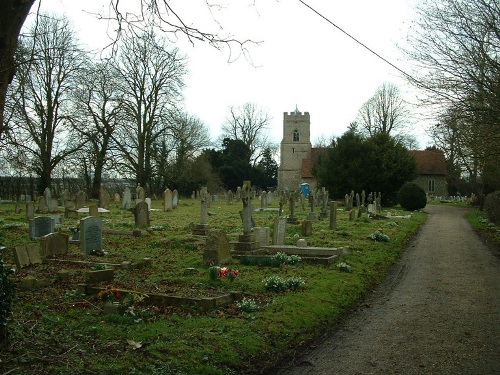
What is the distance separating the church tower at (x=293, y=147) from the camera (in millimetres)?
80938

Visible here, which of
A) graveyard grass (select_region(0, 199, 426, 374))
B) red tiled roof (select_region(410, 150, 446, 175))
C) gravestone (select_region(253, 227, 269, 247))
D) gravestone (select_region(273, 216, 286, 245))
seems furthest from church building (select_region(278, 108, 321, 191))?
graveyard grass (select_region(0, 199, 426, 374))

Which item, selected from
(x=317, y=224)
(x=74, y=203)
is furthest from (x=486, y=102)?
(x=74, y=203)

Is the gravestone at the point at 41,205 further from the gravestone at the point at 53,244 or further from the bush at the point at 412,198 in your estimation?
the bush at the point at 412,198

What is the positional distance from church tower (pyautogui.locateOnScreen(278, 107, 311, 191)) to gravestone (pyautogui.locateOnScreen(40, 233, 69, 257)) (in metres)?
67.6

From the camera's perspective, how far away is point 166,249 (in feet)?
49.3

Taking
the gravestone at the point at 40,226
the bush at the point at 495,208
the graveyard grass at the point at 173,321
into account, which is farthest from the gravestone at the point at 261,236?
the bush at the point at 495,208

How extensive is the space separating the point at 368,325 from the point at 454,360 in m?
1.82

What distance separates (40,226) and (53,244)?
11.9 feet

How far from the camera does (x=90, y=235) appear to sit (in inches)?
527

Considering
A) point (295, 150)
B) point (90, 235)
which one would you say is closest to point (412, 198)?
point (90, 235)

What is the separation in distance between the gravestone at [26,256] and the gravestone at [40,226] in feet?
15.0

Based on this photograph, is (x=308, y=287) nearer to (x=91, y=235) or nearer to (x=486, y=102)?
(x=91, y=235)

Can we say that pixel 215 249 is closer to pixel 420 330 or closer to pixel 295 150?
pixel 420 330

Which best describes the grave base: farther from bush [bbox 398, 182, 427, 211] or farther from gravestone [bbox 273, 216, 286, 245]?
bush [bbox 398, 182, 427, 211]
